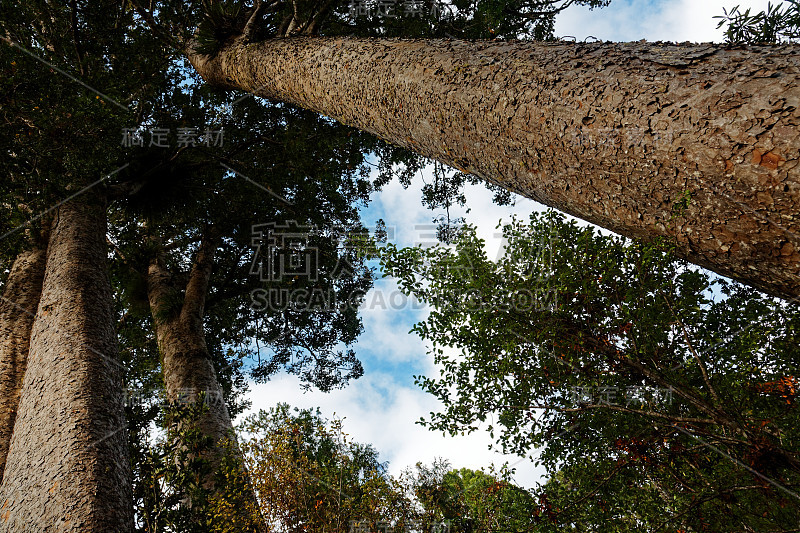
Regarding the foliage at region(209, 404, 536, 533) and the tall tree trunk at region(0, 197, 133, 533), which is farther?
the foliage at region(209, 404, 536, 533)

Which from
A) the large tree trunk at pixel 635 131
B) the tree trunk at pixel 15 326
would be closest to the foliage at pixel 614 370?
the large tree trunk at pixel 635 131

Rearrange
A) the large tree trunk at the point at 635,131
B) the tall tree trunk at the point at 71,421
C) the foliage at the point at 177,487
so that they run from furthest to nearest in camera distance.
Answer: the foliage at the point at 177,487 → the tall tree trunk at the point at 71,421 → the large tree trunk at the point at 635,131

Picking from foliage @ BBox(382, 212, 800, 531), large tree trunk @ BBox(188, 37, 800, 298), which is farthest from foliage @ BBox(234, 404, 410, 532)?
large tree trunk @ BBox(188, 37, 800, 298)

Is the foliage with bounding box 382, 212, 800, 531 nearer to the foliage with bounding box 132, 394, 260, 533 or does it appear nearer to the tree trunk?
the foliage with bounding box 132, 394, 260, 533

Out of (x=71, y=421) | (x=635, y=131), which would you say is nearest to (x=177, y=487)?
(x=71, y=421)

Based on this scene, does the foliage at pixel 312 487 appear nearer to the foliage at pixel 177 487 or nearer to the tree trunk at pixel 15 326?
the foliage at pixel 177 487

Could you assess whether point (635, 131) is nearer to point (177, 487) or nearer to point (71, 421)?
point (177, 487)

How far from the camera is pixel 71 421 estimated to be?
2889mm

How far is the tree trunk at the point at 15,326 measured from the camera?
3792 mm

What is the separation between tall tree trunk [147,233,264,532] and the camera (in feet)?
14.1

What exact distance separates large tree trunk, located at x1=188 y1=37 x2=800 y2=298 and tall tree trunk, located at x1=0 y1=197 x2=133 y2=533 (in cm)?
294

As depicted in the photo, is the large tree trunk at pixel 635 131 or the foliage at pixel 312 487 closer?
the large tree trunk at pixel 635 131

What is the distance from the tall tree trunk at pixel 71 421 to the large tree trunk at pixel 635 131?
9.64ft

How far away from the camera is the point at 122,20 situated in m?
6.74
